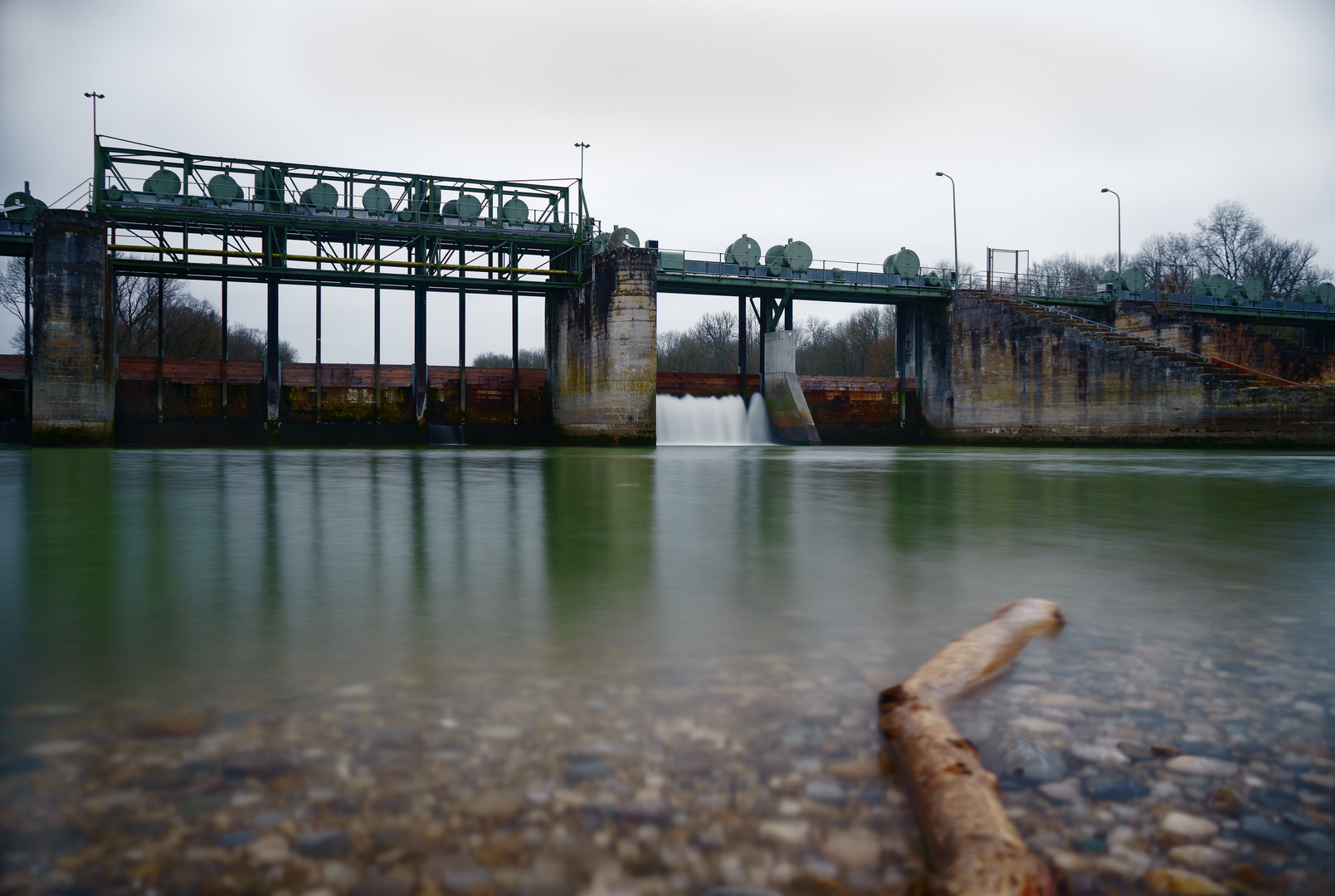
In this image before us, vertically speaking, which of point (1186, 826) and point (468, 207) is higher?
point (468, 207)

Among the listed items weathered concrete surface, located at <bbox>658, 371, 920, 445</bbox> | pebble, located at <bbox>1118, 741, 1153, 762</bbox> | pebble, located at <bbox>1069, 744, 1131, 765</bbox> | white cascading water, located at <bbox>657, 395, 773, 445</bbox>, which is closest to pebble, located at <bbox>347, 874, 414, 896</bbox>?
pebble, located at <bbox>1069, 744, 1131, 765</bbox>

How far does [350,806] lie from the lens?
1.82m

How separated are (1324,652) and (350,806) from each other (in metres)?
3.48

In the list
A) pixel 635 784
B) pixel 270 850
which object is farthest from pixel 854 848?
pixel 270 850

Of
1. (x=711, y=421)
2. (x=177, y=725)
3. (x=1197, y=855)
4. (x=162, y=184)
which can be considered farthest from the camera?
(x=711, y=421)

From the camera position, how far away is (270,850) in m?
1.64

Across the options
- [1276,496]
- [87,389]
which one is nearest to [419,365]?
[87,389]

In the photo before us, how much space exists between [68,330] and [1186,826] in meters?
36.5

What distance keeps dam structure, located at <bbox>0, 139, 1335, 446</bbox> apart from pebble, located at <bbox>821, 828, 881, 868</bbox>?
31047 millimetres

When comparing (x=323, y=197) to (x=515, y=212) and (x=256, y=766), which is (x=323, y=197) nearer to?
(x=515, y=212)

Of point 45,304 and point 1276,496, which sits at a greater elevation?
point 45,304

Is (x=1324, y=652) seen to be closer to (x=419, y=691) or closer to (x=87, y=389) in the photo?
(x=419, y=691)

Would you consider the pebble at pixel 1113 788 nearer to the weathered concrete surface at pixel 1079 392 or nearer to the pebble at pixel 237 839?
the pebble at pixel 237 839

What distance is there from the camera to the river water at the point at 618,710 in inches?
64.5
